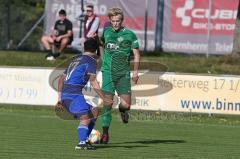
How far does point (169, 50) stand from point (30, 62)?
16.7 feet

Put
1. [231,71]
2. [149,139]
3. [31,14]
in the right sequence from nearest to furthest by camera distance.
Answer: [149,139] < [231,71] < [31,14]

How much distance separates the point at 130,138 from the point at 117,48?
215 centimetres

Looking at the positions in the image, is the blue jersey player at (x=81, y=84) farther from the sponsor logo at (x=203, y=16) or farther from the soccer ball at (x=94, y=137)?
the sponsor logo at (x=203, y=16)

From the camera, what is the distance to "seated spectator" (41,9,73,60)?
2578 cm

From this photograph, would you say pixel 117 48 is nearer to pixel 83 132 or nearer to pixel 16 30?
pixel 83 132

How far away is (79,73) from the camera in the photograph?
12750 mm

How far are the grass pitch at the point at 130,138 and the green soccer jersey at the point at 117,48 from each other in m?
1.32

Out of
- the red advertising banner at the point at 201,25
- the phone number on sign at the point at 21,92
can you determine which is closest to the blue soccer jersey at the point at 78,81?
the phone number on sign at the point at 21,92

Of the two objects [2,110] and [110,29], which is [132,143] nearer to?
[110,29]

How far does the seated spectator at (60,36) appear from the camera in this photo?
25781 millimetres

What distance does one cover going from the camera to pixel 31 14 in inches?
1378

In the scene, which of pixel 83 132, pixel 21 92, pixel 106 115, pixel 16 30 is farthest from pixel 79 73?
pixel 16 30

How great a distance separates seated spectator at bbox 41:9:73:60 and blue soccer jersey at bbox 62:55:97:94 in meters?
13.0

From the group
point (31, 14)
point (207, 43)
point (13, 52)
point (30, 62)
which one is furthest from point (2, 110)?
point (31, 14)
